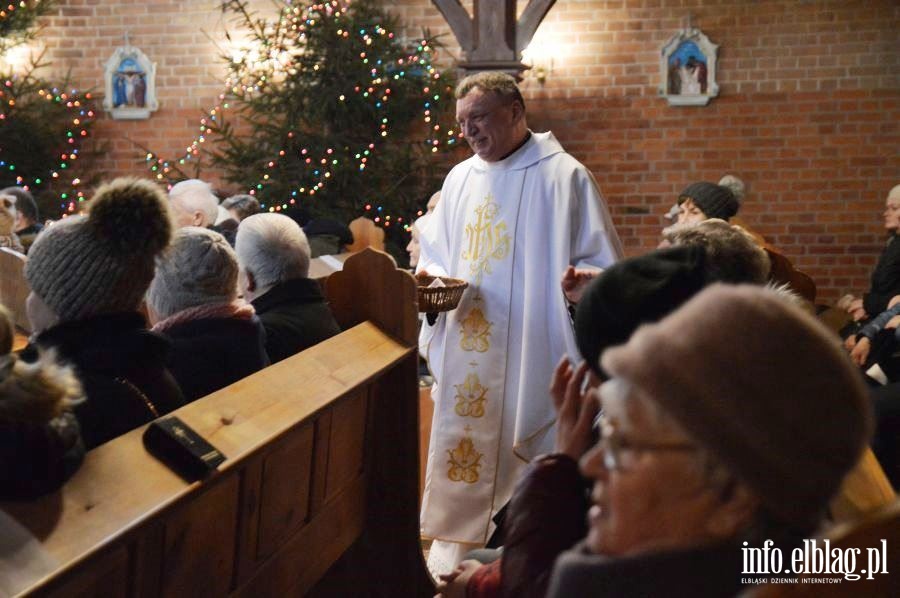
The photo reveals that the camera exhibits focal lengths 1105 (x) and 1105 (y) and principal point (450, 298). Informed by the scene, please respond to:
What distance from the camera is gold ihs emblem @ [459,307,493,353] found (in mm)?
4379

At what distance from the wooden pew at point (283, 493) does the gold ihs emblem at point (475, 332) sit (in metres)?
0.88

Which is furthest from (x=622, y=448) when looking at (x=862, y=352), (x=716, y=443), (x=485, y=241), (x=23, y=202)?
(x=23, y=202)

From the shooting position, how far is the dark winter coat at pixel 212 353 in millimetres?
2855

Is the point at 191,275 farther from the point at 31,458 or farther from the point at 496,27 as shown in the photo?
the point at 496,27

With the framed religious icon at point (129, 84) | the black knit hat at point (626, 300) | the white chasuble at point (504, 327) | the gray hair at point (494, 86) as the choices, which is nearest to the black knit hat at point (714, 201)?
the white chasuble at point (504, 327)

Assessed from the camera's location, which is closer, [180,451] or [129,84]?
[180,451]

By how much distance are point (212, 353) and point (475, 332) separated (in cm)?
166

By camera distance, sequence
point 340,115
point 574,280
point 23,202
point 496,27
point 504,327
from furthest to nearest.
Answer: point 340,115
point 496,27
point 23,202
point 504,327
point 574,280

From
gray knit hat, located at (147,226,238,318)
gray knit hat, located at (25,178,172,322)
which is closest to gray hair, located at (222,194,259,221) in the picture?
gray knit hat, located at (147,226,238,318)

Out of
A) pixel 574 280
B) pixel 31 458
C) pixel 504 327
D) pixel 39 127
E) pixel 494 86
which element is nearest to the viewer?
pixel 31 458

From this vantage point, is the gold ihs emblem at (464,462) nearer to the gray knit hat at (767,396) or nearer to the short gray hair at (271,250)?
the short gray hair at (271,250)

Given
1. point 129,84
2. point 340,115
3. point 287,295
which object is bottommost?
point 287,295

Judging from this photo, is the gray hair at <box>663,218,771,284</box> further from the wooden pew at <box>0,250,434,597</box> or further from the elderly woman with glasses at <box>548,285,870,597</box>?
the elderly woman with glasses at <box>548,285,870,597</box>

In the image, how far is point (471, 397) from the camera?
4406mm
